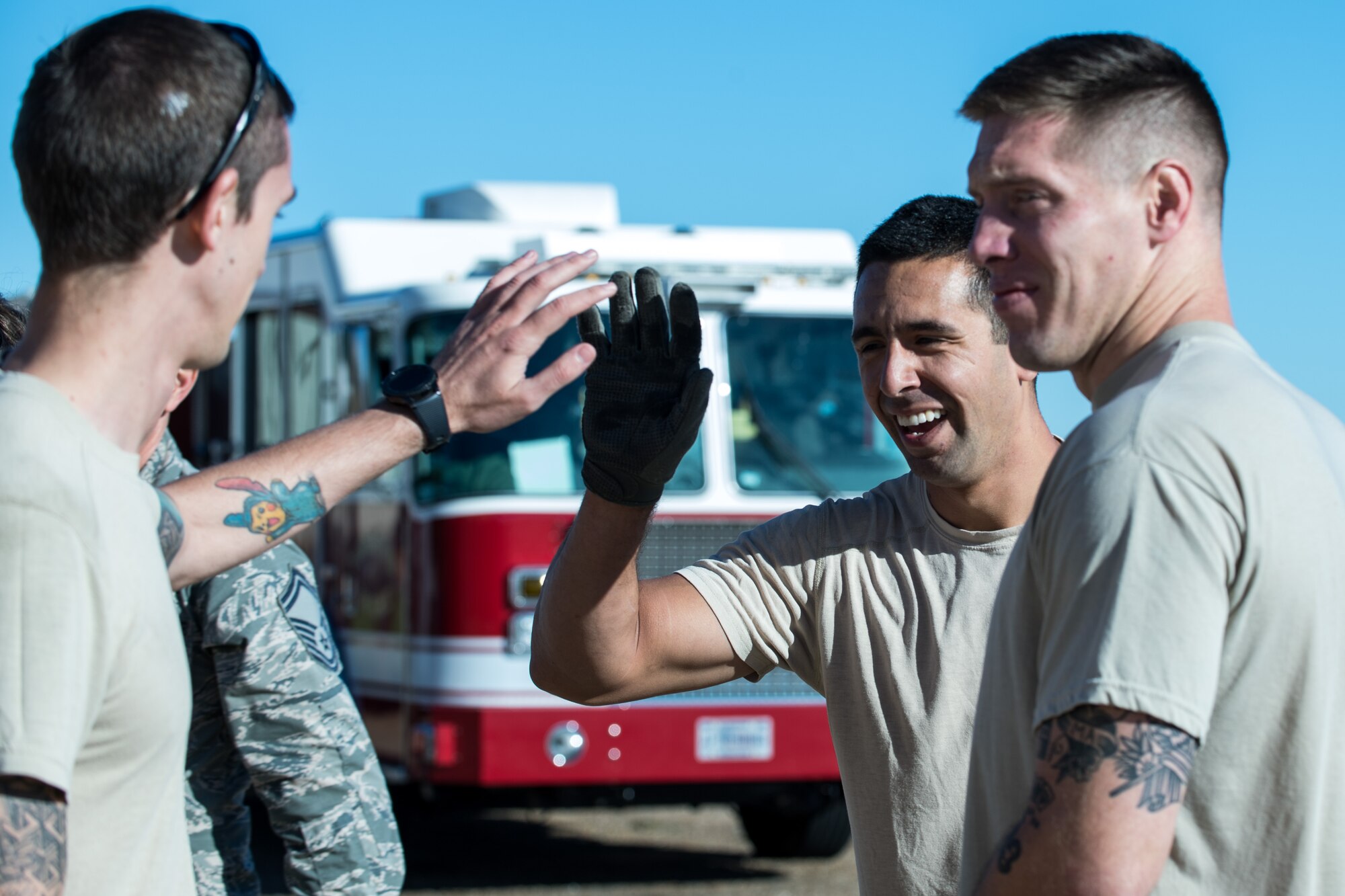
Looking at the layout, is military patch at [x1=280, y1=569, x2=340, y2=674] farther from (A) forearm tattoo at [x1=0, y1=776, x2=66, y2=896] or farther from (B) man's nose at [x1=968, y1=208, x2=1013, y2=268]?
(B) man's nose at [x1=968, y1=208, x2=1013, y2=268]

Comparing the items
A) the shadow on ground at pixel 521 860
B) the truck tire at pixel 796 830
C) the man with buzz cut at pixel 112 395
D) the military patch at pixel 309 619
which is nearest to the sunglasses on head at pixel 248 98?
the man with buzz cut at pixel 112 395

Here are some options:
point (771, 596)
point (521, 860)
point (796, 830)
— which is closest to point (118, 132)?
point (771, 596)

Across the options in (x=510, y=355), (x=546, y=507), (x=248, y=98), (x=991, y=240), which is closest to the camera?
(x=248, y=98)

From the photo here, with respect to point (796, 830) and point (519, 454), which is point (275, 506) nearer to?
point (519, 454)

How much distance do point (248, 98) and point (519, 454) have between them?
5.59 m

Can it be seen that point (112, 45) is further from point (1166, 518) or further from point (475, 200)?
point (475, 200)

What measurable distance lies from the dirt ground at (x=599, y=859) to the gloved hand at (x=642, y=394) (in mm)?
5152

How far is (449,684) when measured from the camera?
730 centimetres

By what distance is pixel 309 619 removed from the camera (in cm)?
313

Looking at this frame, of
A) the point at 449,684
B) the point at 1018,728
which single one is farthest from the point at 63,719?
the point at 449,684

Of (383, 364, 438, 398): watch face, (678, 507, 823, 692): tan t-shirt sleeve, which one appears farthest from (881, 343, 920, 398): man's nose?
(383, 364, 438, 398): watch face

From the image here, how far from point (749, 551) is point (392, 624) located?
5138 millimetres

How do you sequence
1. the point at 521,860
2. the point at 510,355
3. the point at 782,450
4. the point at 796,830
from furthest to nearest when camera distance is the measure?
the point at 521,860 < the point at 796,830 < the point at 782,450 < the point at 510,355

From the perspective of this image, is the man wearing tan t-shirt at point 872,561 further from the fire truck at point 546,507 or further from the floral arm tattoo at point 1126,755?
the fire truck at point 546,507
